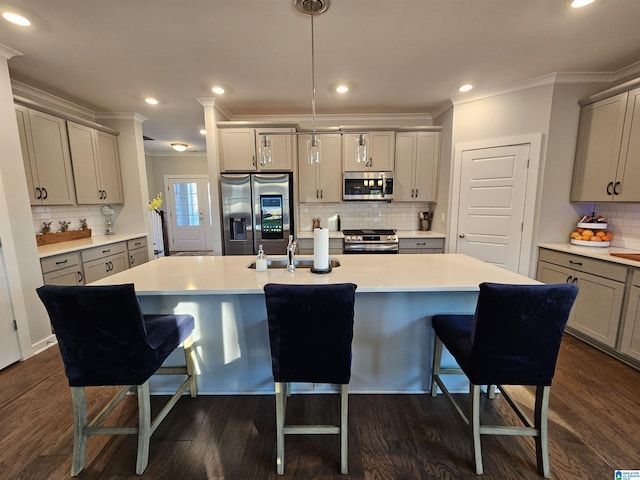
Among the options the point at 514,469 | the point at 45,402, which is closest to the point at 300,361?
the point at 514,469

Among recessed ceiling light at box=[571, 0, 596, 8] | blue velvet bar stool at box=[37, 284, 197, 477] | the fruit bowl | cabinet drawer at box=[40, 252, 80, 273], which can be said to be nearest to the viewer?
blue velvet bar stool at box=[37, 284, 197, 477]

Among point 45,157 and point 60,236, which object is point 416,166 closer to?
point 45,157

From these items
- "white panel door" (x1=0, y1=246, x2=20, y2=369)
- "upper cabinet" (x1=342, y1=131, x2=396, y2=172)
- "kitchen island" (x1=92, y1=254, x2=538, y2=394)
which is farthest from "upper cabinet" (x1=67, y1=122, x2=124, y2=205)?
"upper cabinet" (x1=342, y1=131, x2=396, y2=172)

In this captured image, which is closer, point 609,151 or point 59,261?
point 609,151

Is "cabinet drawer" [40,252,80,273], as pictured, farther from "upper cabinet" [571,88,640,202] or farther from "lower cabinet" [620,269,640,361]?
"upper cabinet" [571,88,640,202]

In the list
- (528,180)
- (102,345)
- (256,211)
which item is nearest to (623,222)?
(528,180)

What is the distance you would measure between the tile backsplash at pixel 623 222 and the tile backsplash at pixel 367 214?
192 centimetres

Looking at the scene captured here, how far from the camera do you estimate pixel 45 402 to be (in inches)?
75.5

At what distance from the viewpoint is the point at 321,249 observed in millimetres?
1871

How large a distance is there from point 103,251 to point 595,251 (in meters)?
5.26

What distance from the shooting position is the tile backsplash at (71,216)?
3.26 m

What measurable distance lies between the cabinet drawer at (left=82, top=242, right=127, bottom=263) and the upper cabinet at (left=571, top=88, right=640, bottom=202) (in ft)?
17.6

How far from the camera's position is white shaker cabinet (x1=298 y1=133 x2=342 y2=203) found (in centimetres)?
392

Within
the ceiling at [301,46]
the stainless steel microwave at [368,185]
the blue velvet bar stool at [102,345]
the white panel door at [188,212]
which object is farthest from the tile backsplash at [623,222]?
the white panel door at [188,212]
